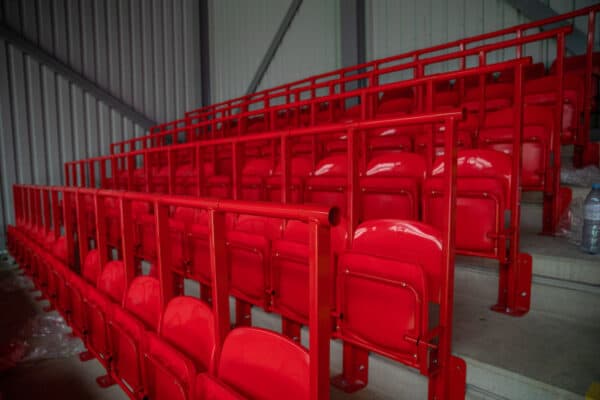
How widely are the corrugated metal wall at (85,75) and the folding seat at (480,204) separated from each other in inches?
143

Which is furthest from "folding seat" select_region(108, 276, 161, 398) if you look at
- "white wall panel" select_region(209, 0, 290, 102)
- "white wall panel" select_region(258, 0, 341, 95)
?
"white wall panel" select_region(209, 0, 290, 102)

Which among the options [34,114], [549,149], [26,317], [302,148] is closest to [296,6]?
[302,148]

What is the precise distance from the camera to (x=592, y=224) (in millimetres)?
902

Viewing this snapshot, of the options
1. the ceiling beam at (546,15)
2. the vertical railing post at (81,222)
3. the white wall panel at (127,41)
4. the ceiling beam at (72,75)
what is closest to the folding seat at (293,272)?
the vertical railing post at (81,222)

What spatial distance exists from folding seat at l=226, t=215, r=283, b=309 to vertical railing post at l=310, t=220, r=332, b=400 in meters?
0.50

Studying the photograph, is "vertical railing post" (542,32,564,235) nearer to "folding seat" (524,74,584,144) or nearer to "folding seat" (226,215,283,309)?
"folding seat" (524,74,584,144)

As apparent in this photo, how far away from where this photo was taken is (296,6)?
3490mm

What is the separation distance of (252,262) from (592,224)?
87 centimetres

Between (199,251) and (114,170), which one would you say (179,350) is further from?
(114,170)

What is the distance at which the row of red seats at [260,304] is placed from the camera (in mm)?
511

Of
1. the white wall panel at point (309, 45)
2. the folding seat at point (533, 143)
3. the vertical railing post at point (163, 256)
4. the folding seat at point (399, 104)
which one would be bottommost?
the vertical railing post at point (163, 256)

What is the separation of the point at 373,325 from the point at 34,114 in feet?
12.6

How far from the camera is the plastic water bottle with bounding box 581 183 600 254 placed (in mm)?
889

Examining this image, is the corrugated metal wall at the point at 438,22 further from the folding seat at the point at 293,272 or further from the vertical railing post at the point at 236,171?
the folding seat at the point at 293,272
